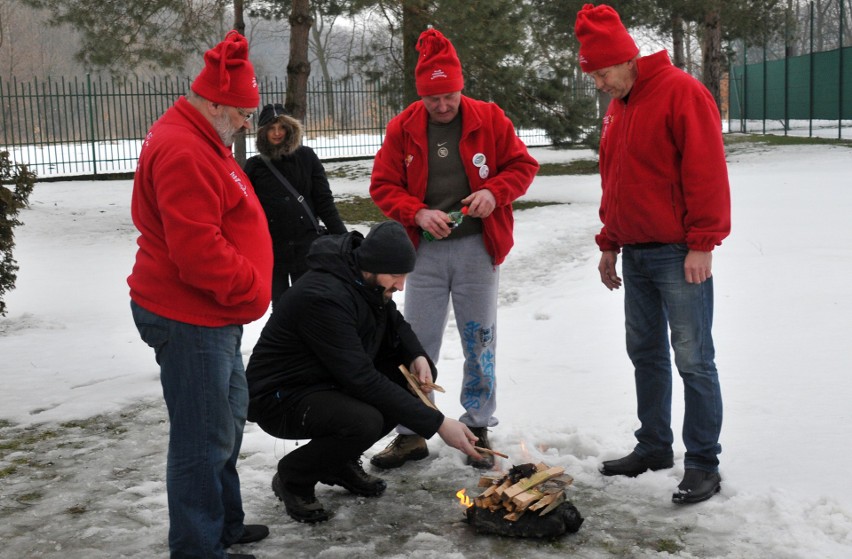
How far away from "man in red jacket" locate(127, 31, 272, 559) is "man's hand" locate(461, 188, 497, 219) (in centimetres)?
136

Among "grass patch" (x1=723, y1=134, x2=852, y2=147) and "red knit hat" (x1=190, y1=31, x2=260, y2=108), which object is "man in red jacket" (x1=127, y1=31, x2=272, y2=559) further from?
"grass patch" (x1=723, y1=134, x2=852, y2=147)

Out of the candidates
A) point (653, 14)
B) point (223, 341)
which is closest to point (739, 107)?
point (653, 14)

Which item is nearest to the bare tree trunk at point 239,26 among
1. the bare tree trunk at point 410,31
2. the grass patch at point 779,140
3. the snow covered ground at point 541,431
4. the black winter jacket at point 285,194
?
the bare tree trunk at point 410,31

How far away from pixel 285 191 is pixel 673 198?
8.34 feet

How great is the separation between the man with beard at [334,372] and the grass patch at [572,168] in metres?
16.2

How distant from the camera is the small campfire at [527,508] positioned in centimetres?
359

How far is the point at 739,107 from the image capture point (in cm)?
3066

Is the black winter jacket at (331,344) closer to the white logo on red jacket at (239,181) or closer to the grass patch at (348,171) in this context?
the white logo on red jacket at (239,181)

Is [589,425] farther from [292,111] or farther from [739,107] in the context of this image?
[739,107]

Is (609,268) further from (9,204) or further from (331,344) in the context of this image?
(9,204)

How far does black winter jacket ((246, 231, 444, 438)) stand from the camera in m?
3.59

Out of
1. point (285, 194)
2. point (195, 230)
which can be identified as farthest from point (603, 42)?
point (285, 194)

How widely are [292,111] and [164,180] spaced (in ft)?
33.7

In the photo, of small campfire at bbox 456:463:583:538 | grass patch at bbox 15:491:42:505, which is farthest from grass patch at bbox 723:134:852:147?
grass patch at bbox 15:491:42:505
